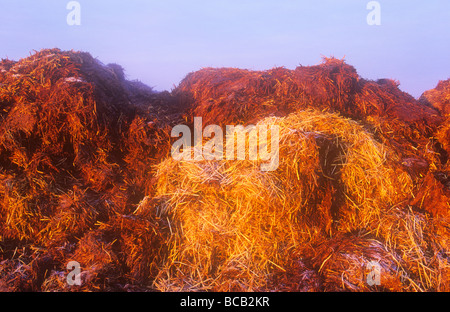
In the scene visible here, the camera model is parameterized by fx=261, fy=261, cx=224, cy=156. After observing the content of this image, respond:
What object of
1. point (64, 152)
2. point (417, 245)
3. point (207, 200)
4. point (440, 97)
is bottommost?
point (417, 245)

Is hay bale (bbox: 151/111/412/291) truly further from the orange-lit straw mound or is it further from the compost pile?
the orange-lit straw mound

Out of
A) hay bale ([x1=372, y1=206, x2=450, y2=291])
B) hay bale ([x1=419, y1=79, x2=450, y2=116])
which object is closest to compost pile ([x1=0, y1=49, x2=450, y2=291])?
hay bale ([x1=372, y1=206, x2=450, y2=291])

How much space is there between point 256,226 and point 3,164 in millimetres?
2857

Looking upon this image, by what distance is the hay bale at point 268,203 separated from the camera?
8.49 feet

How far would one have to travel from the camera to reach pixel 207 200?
2.81m

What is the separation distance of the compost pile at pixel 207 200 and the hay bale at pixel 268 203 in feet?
0.04

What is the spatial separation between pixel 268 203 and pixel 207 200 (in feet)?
2.18

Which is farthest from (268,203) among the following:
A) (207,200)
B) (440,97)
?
(440,97)

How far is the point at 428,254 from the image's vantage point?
8.38 ft

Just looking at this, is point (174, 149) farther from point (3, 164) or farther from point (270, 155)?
point (3, 164)

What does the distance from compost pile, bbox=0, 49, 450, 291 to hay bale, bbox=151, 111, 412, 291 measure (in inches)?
0.5

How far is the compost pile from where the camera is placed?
246 centimetres

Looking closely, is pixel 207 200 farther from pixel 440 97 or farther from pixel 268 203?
pixel 440 97
